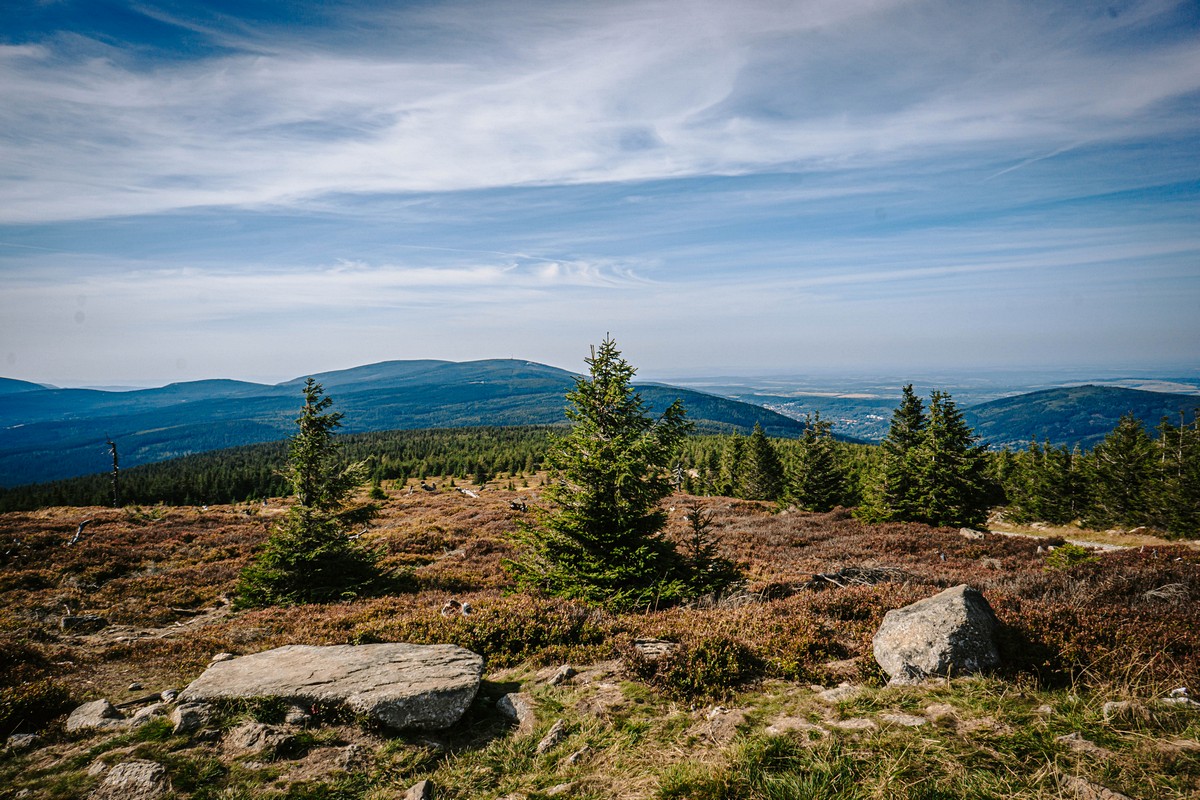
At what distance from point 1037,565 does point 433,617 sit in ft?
63.4

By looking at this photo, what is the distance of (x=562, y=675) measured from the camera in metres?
7.80

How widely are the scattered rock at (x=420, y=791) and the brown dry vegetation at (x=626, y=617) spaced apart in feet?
10.7

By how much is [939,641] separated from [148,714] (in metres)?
10.9

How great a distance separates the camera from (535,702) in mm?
7125

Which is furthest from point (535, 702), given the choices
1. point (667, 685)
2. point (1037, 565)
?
point (1037, 565)

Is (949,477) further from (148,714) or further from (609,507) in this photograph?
(148,714)

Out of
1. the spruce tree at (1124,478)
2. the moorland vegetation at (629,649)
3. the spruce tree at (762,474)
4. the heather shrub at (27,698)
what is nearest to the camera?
the moorland vegetation at (629,649)

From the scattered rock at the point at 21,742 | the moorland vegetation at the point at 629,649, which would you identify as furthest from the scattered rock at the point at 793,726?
the scattered rock at the point at 21,742

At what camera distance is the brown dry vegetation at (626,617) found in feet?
23.0

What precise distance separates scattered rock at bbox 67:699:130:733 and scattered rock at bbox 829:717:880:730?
924 centimetres

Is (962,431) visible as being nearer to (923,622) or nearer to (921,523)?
(921,523)

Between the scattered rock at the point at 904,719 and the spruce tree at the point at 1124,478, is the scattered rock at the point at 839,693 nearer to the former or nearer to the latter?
the scattered rock at the point at 904,719

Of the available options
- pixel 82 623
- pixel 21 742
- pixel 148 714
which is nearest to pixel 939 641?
pixel 148 714

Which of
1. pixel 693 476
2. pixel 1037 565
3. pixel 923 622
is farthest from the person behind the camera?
pixel 693 476
